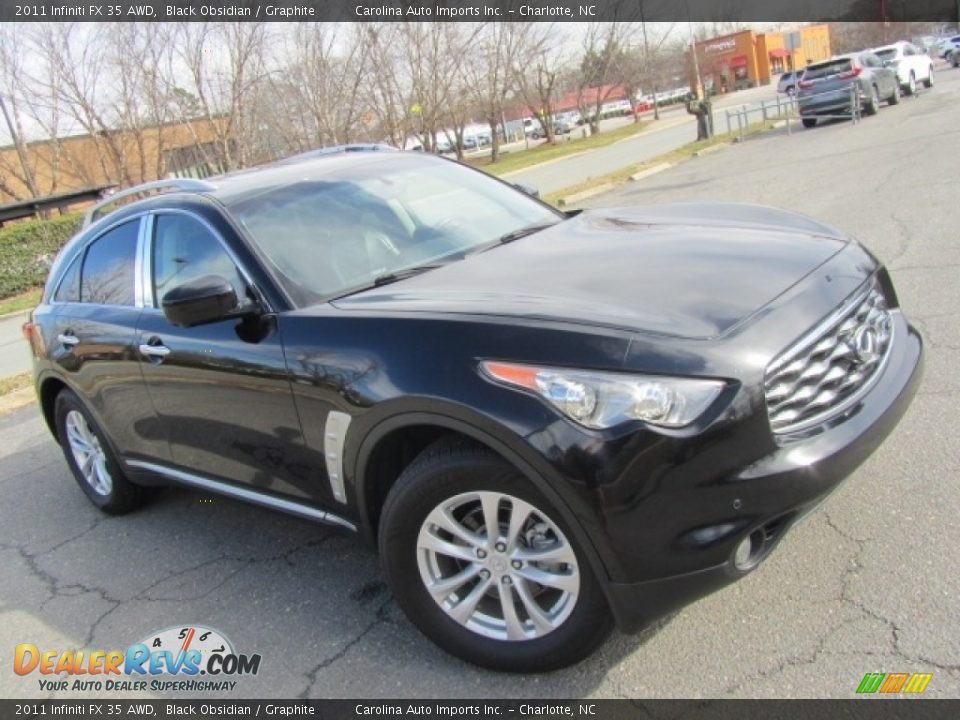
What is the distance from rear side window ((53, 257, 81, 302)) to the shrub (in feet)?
47.5

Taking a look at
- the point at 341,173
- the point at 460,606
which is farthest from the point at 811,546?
the point at 341,173

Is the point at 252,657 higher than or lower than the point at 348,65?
lower

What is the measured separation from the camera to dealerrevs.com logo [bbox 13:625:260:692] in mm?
3049

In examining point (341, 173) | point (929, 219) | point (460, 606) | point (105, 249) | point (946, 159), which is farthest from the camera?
point (946, 159)

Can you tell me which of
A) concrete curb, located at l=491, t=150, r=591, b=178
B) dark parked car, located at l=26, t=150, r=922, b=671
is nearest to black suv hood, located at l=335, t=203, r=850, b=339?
dark parked car, located at l=26, t=150, r=922, b=671

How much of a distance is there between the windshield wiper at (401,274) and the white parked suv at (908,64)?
27167mm

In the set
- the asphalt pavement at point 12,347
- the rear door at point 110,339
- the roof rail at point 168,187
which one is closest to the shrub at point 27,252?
the asphalt pavement at point 12,347

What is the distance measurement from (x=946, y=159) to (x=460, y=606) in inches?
479

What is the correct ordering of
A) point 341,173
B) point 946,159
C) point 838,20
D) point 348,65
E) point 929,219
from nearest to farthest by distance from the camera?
point 341,173
point 929,219
point 946,159
point 348,65
point 838,20

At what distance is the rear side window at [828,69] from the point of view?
70.7 ft

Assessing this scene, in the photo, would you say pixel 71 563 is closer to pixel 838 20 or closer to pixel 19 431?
pixel 19 431

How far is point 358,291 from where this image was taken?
10.5 feet

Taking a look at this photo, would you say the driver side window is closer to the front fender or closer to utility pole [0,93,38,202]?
the front fender

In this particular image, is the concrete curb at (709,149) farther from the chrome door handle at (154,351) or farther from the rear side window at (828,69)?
the chrome door handle at (154,351)
